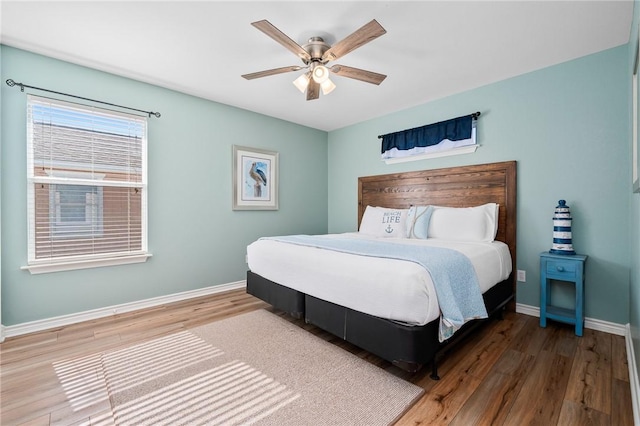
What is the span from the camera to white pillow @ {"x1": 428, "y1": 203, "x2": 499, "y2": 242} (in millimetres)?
2867

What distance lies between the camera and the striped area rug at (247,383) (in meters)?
1.46

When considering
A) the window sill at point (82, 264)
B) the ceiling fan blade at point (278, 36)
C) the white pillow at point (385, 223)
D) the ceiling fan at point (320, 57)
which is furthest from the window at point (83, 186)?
the white pillow at point (385, 223)

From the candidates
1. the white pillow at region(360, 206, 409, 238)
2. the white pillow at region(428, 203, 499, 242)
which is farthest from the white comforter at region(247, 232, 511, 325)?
the white pillow at region(360, 206, 409, 238)

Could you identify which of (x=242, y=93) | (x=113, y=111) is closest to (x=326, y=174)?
(x=242, y=93)

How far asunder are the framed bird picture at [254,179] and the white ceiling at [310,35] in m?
1.00

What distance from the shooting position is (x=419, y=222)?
319cm

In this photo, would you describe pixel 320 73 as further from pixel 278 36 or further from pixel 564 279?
pixel 564 279

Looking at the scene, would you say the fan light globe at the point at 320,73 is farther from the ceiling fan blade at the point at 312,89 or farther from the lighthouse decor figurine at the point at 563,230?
the lighthouse decor figurine at the point at 563,230

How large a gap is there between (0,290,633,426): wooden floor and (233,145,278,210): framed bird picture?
173 centimetres

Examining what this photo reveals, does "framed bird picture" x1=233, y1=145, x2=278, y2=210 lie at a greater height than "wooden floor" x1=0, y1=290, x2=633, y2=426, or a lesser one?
greater

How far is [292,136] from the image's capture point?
14.8 ft

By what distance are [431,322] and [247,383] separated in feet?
3.91

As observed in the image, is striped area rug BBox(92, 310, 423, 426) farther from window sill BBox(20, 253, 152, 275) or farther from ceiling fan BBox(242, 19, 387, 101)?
ceiling fan BBox(242, 19, 387, 101)

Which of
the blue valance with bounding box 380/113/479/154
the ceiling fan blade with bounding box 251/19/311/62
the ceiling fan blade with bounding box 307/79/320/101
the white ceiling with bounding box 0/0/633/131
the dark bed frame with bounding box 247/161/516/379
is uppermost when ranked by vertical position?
the white ceiling with bounding box 0/0/633/131
